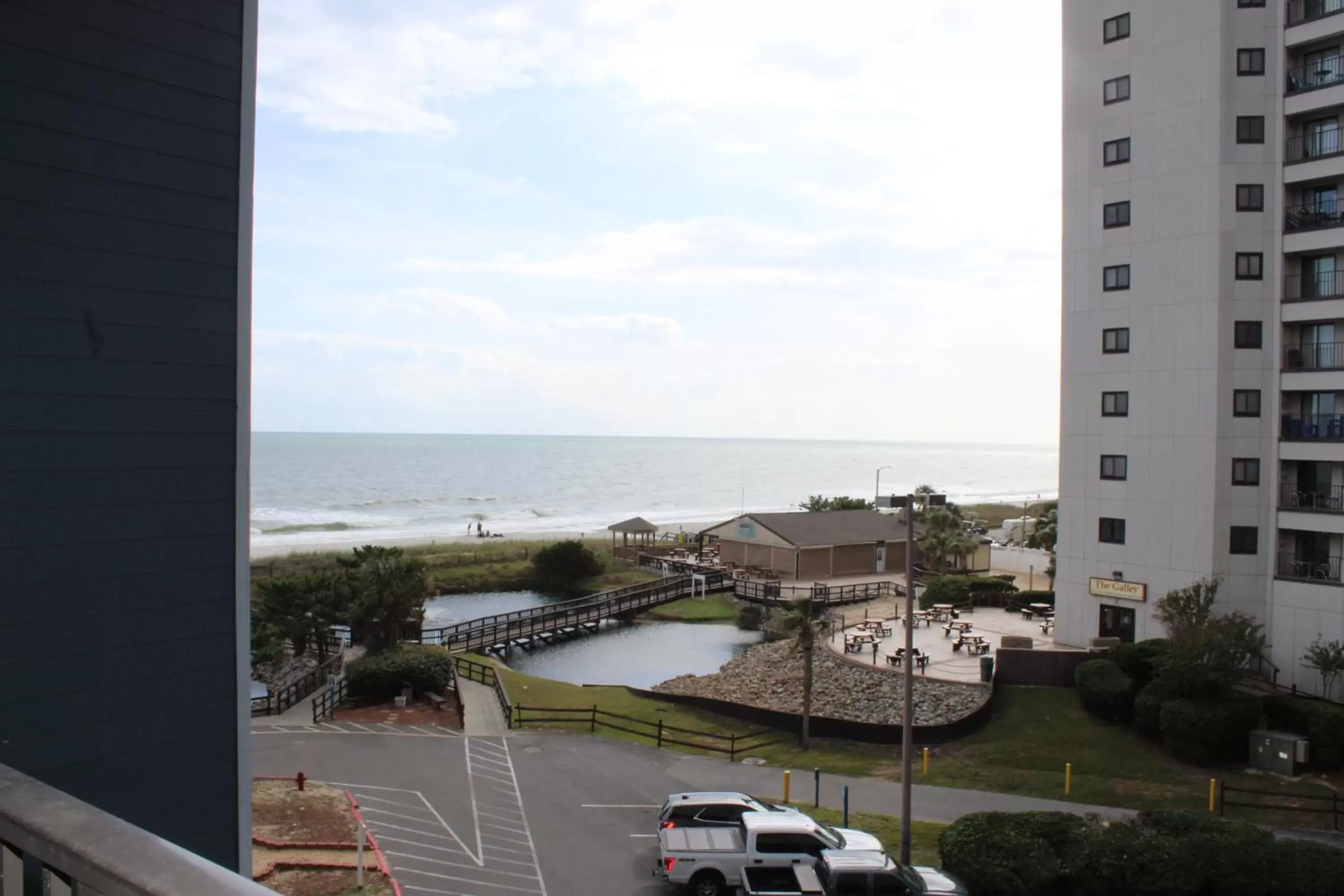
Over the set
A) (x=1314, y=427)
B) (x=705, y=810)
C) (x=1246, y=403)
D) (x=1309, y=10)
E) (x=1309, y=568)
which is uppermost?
(x=1309, y=10)

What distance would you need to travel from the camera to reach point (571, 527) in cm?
12594

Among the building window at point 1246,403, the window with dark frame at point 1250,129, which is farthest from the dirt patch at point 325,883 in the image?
the window with dark frame at point 1250,129

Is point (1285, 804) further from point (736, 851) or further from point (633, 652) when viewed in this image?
point (633, 652)

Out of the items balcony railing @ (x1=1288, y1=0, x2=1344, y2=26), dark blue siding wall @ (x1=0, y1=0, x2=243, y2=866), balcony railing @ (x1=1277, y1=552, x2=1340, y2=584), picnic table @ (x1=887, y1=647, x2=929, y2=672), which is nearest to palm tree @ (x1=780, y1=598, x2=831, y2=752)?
picnic table @ (x1=887, y1=647, x2=929, y2=672)

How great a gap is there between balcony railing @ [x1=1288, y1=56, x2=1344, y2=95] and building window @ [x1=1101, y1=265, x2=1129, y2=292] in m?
7.78

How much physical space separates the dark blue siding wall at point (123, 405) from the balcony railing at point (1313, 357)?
36.1 m

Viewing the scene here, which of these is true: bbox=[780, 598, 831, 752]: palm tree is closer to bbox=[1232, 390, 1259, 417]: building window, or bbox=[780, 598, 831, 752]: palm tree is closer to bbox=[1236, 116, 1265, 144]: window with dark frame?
bbox=[1232, 390, 1259, 417]: building window

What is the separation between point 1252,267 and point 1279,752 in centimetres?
1670

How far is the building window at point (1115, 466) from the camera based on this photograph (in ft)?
120

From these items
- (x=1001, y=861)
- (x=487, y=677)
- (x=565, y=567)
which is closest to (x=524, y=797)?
(x=1001, y=861)

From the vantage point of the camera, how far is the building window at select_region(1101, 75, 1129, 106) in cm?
A: 3662

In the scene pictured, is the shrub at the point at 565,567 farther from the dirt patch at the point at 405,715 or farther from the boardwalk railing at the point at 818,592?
the dirt patch at the point at 405,715

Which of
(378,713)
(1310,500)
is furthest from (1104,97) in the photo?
(378,713)

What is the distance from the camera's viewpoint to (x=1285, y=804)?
2514 cm
